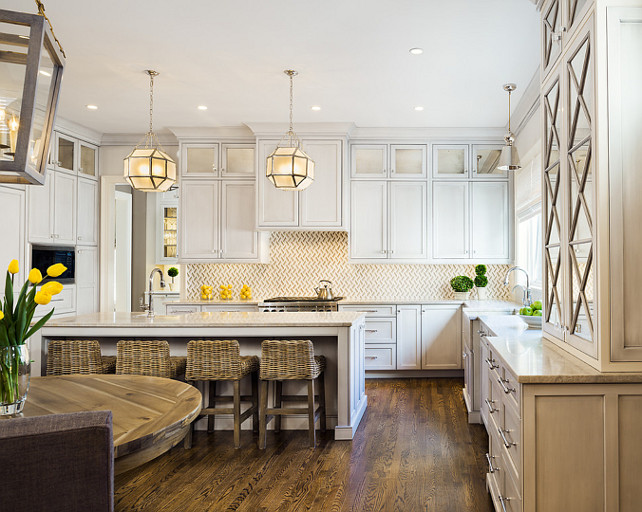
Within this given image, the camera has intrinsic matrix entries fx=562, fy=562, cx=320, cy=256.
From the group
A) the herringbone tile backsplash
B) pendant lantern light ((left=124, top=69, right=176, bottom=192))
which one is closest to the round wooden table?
pendant lantern light ((left=124, top=69, right=176, bottom=192))

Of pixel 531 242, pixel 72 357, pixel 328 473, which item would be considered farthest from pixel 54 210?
pixel 531 242

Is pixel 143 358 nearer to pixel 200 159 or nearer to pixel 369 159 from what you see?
pixel 200 159

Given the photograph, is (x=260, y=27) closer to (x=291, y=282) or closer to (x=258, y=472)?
(x=258, y=472)

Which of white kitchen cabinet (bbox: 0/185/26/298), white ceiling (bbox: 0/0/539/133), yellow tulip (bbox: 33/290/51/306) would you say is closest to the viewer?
yellow tulip (bbox: 33/290/51/306)

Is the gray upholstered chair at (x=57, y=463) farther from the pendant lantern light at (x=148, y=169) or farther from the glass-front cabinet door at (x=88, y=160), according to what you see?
the glass-front cabinet door at (x=88, y=160)

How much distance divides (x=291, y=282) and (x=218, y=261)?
94 cm

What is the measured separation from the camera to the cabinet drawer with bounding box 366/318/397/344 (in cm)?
626

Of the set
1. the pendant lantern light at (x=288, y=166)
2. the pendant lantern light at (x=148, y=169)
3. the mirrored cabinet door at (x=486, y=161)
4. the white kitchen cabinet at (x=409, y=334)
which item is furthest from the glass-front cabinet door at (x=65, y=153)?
the mirrored cabinet door at (x=486, y=161)

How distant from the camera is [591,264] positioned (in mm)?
2275

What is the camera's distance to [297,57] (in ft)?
13.9

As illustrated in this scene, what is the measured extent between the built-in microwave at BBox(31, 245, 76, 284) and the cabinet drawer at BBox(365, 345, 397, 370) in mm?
3401

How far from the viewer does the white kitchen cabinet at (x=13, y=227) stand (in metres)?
5.16

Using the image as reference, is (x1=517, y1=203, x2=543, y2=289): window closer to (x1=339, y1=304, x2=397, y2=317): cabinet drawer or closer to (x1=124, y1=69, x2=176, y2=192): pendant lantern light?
(x1=339, y1=304, x2=397, y2=317): cabinet drawer

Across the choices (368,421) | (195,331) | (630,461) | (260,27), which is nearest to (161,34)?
(260,27)
